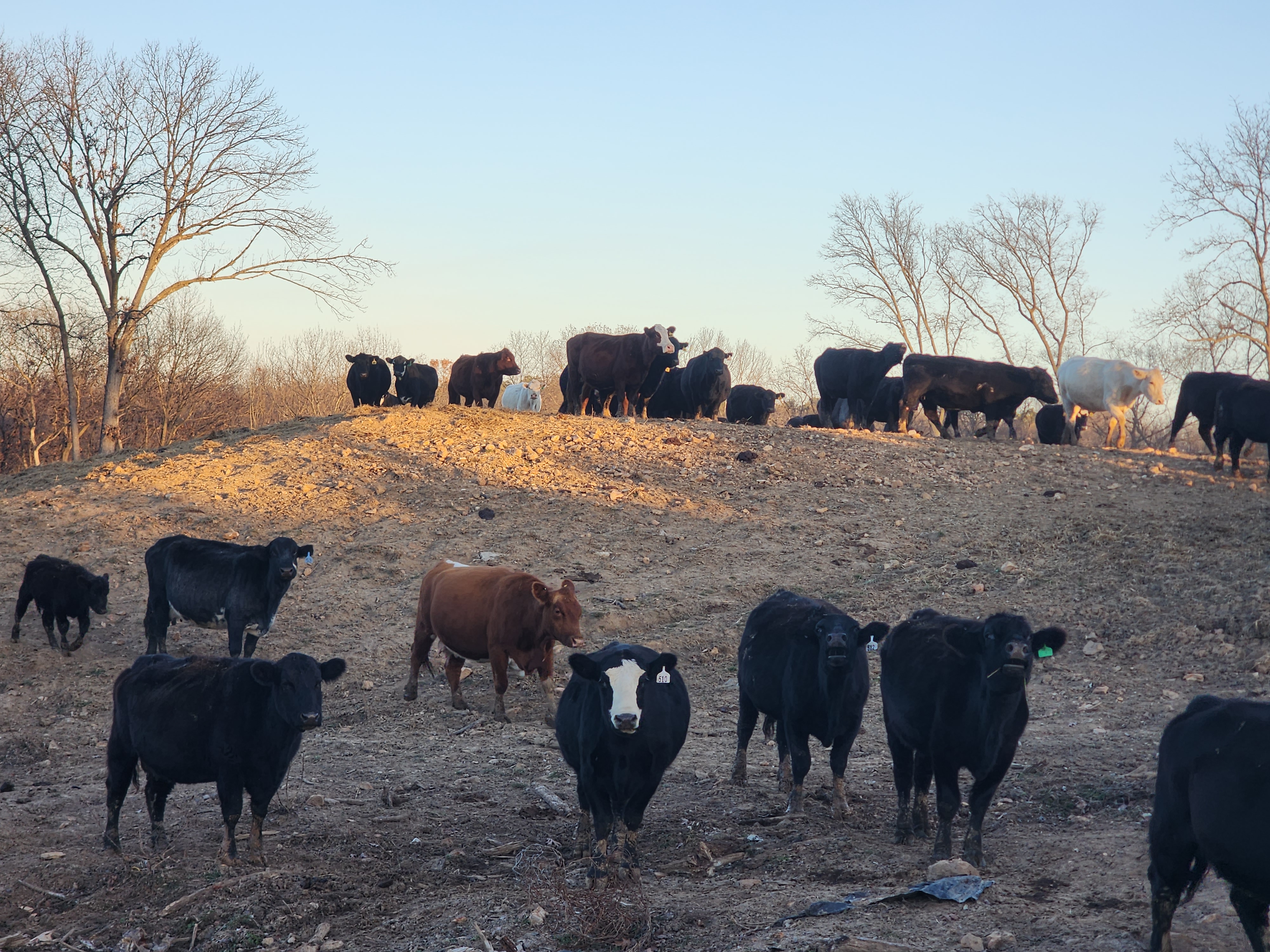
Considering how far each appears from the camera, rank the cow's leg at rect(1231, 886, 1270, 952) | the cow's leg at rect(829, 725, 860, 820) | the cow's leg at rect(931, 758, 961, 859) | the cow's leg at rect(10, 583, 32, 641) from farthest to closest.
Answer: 1. the cow's leg at rect(10, 583, 32, 641)
2. the cow's leg at rect(829, 725, 860, 820)
3. the cow's leg at rect(931, 758, 961, 859)
4. the cow's leg at rect(1231, 886, 1270, 952)

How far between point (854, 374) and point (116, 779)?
2122 centimetres

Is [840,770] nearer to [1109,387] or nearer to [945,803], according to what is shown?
[945,803]

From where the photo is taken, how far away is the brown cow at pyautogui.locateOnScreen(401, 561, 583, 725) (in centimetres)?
1108

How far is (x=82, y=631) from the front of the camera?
45.0ft

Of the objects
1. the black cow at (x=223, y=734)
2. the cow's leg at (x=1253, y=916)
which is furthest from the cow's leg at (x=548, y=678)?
the cow's leg at (x=1253, y=916)

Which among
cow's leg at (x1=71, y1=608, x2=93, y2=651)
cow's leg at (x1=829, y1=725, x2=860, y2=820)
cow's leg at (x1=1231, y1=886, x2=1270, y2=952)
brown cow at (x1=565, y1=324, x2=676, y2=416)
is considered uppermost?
brown cow at (x1=565, y1=324, x2=676, y2=416)

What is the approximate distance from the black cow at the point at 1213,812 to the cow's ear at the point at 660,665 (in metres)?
2.88

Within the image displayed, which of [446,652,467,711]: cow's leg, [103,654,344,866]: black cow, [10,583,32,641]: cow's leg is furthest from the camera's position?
[10,583,32,641]: cow's leg

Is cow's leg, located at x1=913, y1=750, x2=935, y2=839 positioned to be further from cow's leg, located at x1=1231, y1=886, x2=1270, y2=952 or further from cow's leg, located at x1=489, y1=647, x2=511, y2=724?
cow's leg, located at x1=489, y1=647, x2=511, y2=724

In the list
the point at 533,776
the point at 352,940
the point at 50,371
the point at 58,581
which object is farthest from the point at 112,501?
the point at 50,371

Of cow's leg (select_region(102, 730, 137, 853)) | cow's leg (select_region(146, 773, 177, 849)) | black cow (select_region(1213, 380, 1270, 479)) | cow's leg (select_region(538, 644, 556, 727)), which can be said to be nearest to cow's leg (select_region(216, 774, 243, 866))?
cow's leg (select_region(146, 773, 177, 849))

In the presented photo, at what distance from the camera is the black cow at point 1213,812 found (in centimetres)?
481

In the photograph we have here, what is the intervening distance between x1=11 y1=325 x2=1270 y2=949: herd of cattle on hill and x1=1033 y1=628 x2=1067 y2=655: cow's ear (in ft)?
0.05

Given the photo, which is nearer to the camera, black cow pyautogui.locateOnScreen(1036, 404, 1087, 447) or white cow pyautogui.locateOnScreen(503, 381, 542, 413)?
black cow pyautogui.locateOnScreen(1036, 404, 1087, 447)
